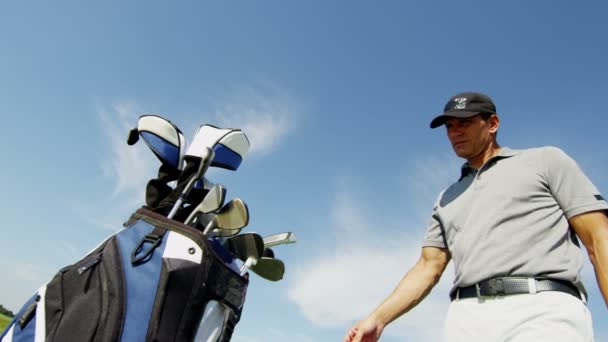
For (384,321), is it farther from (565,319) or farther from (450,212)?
(565,319)

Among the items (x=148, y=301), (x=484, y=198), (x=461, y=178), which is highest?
(x=461, y=178)

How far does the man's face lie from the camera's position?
3.68 meters

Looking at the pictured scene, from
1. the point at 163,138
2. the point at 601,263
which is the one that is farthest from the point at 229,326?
the point at 601,263

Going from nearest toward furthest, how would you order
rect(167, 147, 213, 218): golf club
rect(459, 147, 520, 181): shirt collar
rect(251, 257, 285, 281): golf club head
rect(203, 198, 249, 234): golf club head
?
rect(203, 198, 249, 234): golf club head, rect(167, 147, 213, 218): golf club, rect(251, 257, 285, 281): golf club head, rect(459, 147, 520, 181): shirt collar

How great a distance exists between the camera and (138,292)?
2.61 metres

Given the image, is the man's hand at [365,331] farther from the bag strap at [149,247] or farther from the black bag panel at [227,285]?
the bag strap at [149,247]

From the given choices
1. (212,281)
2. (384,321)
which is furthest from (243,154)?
(384,321)

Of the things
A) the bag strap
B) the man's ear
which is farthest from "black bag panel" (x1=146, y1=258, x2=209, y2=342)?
the man's ear

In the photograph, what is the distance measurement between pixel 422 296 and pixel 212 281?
174 cm

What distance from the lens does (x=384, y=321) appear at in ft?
11.0

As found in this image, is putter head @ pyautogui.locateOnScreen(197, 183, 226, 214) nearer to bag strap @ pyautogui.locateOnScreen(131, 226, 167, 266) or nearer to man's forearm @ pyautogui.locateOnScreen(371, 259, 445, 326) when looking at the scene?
bag strap @ pyautogui.locateOnScreen(131, 226, 167, 266)

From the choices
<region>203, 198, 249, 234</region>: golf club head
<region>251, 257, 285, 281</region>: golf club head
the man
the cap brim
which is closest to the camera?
the man

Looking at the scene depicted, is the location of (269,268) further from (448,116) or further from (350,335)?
(448,116)

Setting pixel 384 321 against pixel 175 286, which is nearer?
pixel 175 286
